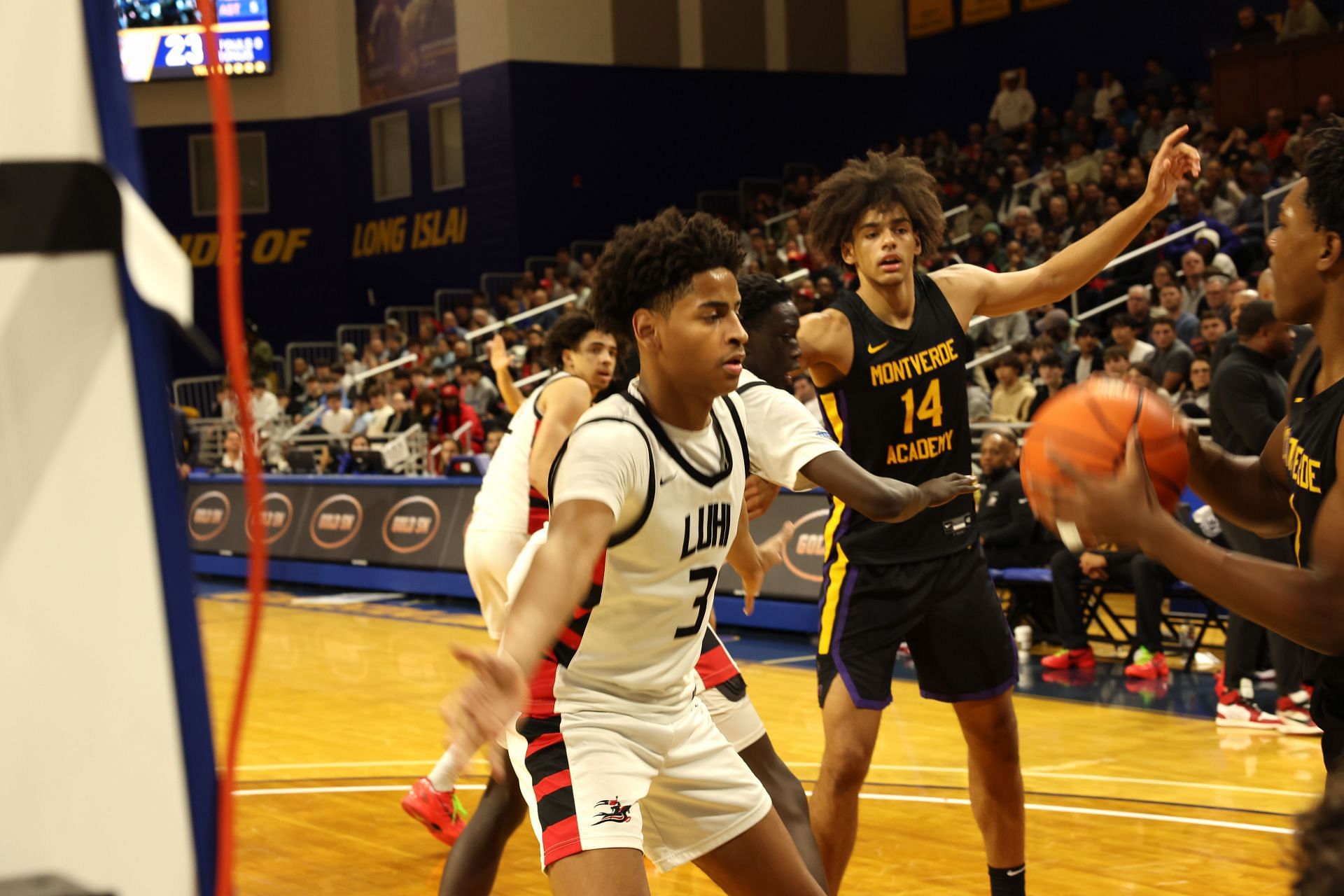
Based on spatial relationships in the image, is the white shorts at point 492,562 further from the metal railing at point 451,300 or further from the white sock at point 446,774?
the metal railing at point 451,300

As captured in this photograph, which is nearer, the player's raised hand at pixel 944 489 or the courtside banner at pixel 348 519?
the player's raised hand at pixel 944 489

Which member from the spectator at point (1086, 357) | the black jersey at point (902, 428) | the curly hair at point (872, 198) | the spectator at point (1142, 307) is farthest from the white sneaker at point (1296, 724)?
the spectator at point (1142, 307)

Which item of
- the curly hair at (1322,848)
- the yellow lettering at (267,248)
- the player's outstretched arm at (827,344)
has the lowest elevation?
the curly hair at (1322,848)

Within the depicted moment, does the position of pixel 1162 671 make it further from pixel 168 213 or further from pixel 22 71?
pixel 168 213

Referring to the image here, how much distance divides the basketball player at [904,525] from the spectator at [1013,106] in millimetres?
17143

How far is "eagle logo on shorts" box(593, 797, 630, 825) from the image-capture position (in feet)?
9.67

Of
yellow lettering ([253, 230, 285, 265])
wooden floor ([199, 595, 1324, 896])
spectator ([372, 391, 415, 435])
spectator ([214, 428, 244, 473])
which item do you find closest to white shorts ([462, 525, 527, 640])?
wooden floor ([199, 595, 1324, 896])

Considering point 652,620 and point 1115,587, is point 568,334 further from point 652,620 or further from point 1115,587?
point 1115,587

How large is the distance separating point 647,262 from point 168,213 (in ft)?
86.9

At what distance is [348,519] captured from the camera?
14.4 metres

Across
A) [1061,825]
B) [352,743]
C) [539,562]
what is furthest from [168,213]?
[539,562]

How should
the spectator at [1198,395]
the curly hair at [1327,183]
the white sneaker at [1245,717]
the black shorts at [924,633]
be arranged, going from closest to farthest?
the curly hair at [1327,183]
the black shorts at [924,633]
the white sneaker at [1245,717]
the spectator at [1198,395]

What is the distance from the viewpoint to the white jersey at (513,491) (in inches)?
209

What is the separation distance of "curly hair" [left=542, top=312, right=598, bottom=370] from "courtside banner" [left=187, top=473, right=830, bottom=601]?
556 centimetres
